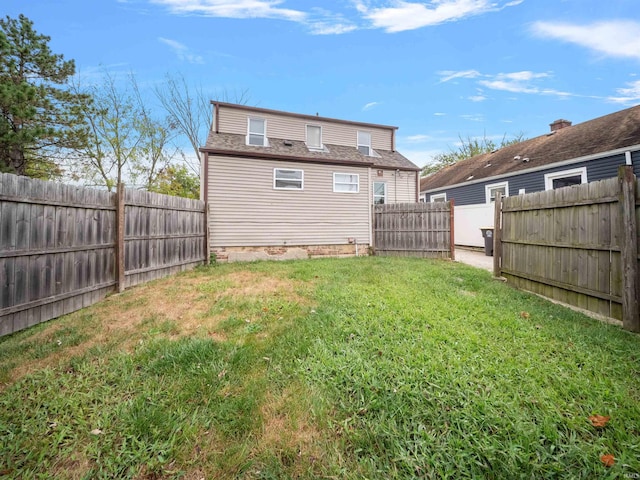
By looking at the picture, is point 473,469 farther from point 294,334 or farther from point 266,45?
point 266,45

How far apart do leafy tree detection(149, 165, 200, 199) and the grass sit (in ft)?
53.1

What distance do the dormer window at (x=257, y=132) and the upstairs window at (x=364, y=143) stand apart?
5.10m

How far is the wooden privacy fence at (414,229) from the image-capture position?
9984 mm

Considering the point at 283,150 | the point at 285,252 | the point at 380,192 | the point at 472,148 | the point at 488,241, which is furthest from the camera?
the point at 472,148

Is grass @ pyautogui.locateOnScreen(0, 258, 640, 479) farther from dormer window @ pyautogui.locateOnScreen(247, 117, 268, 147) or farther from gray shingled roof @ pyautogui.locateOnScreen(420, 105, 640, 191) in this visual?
gray shingled roof @ pyautogui.locateOnScreen(420, 105, 640, 191)

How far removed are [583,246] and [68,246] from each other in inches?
307

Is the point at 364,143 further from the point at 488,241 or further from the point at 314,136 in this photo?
the point at 488,241

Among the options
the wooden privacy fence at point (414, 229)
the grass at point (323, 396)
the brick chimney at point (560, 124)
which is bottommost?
the grass at point (323, 396)

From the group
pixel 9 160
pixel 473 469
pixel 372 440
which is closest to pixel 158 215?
pixel 372 440

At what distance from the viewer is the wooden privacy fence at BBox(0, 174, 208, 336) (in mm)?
3429

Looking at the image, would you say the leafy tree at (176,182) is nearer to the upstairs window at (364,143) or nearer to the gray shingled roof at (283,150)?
the gray shingled roof at (283,150)

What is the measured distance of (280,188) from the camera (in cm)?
1012

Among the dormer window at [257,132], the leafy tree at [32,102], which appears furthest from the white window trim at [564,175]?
the leafy tree at [32,102]

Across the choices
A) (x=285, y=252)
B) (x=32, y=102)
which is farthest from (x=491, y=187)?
(x=32, y=102)
